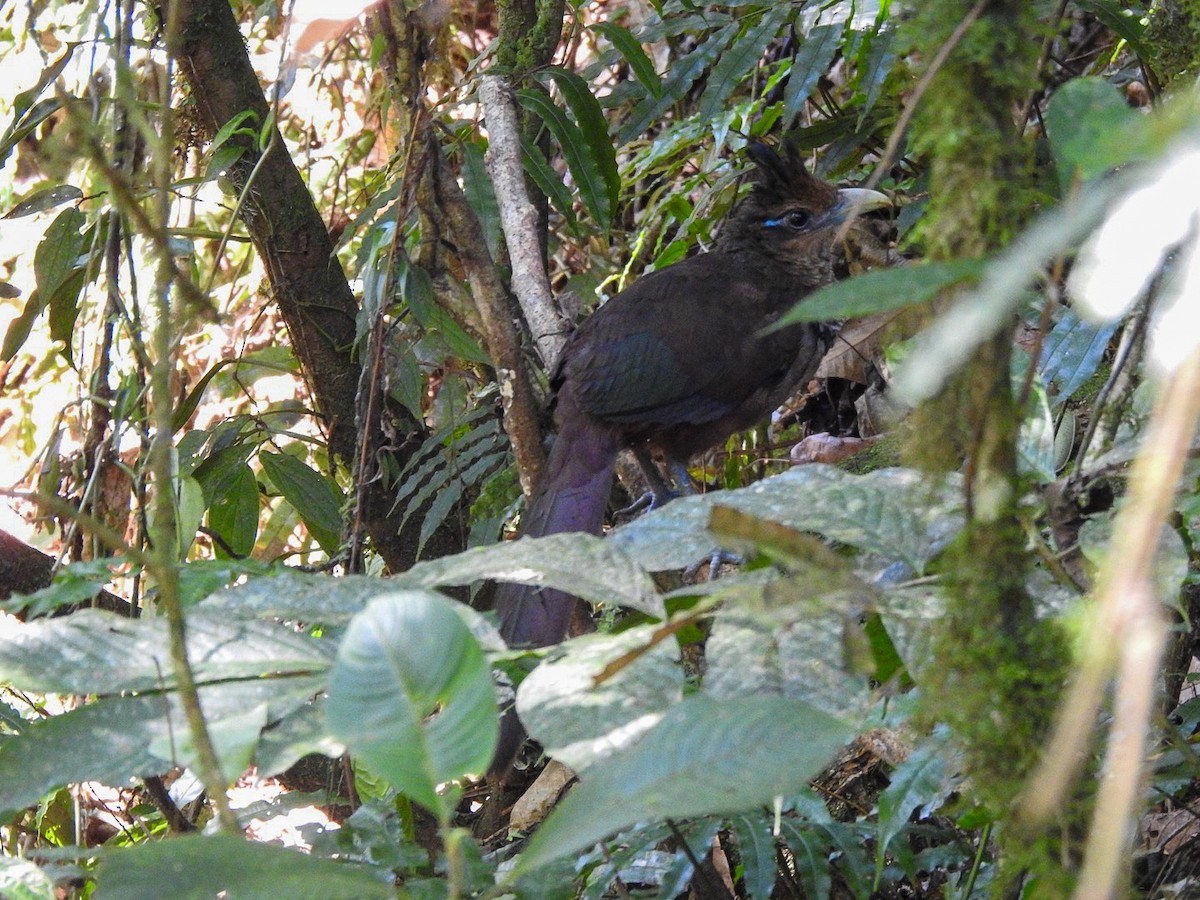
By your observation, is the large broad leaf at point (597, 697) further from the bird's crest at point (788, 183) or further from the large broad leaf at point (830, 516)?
the bird's crest at point (788, 183)

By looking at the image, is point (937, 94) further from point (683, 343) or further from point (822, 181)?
point (822, 181)

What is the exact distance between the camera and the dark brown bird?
349 cm

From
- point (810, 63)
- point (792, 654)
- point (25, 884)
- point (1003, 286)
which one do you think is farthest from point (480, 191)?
point (1003, 286)

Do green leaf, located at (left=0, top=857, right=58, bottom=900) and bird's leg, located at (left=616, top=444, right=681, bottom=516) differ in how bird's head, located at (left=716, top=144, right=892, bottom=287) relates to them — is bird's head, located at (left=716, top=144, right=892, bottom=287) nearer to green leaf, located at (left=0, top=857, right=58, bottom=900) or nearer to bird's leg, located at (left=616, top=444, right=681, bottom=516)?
bird's leg, located at (left=616, top=444, right=681, bottom=516)

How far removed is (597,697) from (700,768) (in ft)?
0.60

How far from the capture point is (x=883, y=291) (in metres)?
0.80

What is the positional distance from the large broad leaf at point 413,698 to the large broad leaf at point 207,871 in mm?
130

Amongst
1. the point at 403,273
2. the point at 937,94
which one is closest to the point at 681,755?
the point at 937,94

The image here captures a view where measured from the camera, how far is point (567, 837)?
83 cm


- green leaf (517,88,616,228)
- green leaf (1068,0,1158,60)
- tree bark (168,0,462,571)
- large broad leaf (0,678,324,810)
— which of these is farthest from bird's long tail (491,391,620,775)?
green leaf (1068,0,1158,60)

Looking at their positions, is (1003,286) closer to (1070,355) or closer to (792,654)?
(792,654)

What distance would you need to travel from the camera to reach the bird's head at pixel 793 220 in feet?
14.1

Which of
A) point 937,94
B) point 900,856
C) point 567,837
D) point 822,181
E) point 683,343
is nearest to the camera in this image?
point 567,837

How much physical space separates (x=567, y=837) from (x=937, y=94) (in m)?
0.65
